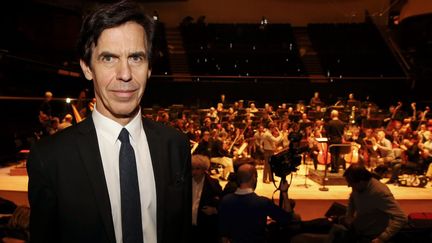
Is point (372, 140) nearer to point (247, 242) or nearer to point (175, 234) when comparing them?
point (247, 242)

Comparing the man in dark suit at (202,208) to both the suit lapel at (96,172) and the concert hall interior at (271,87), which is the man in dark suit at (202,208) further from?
the suit lapel at (96,172)

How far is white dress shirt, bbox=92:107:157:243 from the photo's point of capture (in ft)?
5.23

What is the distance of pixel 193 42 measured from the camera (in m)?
23.9

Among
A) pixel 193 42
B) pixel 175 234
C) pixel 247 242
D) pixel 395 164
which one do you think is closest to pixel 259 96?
pixel 193 42

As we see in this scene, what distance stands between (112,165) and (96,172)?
0.29ft

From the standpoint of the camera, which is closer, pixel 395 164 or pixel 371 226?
pixel 371 226

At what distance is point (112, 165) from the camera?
1.62m

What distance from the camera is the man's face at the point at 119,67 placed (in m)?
1.54

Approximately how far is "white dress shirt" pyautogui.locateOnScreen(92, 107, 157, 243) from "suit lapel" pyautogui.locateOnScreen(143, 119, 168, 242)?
33 mm

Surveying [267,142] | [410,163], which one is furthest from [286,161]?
[410,163]

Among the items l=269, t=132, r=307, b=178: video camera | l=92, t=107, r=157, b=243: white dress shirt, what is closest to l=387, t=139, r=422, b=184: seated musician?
l=269, t=132, r=307, b=178: video camera

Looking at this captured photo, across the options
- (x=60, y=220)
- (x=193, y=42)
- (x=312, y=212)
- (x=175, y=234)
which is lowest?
(x=312, y=212)

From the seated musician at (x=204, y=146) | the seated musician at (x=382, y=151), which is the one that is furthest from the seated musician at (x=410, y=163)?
the seated musician at (x=204, y=146)

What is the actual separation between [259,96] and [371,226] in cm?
1626
